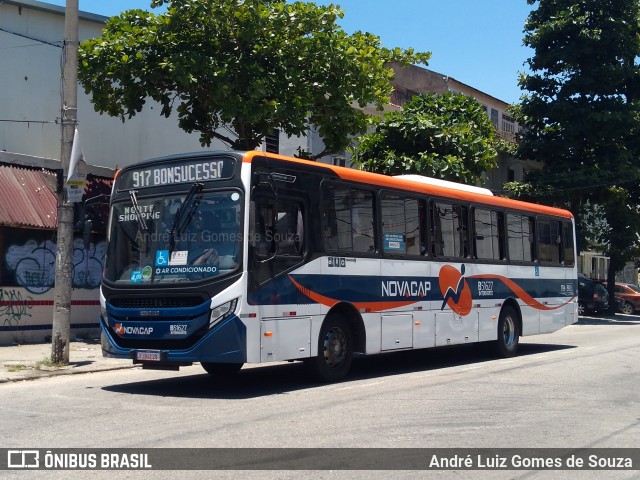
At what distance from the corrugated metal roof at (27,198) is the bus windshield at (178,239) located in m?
6.14

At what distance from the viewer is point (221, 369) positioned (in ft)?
42.1

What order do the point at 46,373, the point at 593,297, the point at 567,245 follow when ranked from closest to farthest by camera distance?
the point at 46,373, the point at 567,245, the point at 593,297

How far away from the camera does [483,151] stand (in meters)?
23.8

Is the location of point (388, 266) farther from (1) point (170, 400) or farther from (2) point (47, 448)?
(2) point (47, 448)

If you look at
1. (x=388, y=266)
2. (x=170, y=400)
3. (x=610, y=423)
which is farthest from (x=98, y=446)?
(x=388, y=266)

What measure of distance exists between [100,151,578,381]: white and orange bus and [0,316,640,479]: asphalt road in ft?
2.04

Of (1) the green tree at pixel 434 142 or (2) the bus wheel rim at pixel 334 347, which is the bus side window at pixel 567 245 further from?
(2) the bus wheel rim at pixel 334 347

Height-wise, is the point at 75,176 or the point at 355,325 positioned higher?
the point at 75,176

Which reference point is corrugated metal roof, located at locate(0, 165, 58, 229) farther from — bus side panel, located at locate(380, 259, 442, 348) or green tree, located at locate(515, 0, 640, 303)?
green tree, located at locate(515, 0, 640, 303)

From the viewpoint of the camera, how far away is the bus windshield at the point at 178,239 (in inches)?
412

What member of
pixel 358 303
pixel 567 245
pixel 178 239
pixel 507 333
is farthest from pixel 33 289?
pixel 567 245


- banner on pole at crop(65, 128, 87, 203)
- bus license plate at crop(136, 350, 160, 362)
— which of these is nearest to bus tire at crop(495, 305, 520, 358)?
bus license plate at crop(136, 350, 160, 362)

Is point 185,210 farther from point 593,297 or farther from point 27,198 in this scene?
point 593,297

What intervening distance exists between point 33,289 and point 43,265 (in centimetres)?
61
